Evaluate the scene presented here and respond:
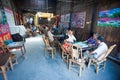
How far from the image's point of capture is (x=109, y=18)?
3.41 meters

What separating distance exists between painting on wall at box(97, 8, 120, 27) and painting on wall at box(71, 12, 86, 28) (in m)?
1.39

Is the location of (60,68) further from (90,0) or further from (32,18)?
(32,18)

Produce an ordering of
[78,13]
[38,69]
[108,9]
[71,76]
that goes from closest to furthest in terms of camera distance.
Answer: [71,76]
[38,69]
[108,9]
[78,13]

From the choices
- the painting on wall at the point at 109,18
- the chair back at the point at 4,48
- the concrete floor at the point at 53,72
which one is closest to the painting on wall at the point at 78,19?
the painting on wall at the point at 109,18

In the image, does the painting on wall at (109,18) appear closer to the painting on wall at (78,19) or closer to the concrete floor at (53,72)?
the painting on wall at (78,19)

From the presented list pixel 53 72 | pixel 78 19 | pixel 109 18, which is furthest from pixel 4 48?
pixel 78 19

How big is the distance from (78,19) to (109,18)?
95.9 inches

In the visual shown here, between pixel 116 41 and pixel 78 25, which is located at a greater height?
pixel 78 25

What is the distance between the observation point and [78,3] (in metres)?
5.74

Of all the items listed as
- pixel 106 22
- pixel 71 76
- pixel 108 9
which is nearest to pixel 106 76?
pixel 71 76

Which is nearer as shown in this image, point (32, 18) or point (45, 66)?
point (45, 66)

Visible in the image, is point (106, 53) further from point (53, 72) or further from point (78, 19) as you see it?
point (78, 19)

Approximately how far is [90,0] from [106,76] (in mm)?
3786

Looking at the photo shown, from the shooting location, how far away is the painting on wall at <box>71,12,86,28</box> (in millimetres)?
5205
